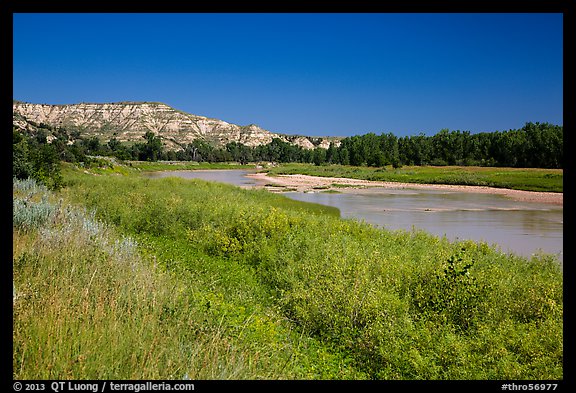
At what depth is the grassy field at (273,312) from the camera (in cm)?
382

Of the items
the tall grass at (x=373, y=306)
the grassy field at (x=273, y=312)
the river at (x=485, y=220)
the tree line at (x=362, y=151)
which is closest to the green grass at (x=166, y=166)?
the tree line at (x=362, y=151)

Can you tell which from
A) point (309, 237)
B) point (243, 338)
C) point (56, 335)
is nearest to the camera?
point (56, 335)

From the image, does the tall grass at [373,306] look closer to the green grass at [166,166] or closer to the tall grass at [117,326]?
the tall grass at [117,326]

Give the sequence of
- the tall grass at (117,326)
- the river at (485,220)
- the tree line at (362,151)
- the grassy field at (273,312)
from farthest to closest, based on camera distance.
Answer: the tree line at (362,151), the river at (485,220), the grassy field at (273,312), the tall grass at (117,326)

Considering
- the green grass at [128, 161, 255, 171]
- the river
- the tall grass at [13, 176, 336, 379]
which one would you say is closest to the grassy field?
the tall grass at [13, 176, 336, 379]

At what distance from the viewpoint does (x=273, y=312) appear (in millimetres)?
7309

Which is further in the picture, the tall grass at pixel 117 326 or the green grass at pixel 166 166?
the green grass at pixel 166 166

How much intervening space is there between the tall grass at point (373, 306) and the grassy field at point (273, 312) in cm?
3

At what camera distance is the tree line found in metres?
27.4

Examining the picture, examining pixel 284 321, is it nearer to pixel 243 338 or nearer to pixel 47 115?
pixel 243 338

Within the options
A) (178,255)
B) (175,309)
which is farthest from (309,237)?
(175,309)

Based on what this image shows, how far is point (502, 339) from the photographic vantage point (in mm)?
5992
